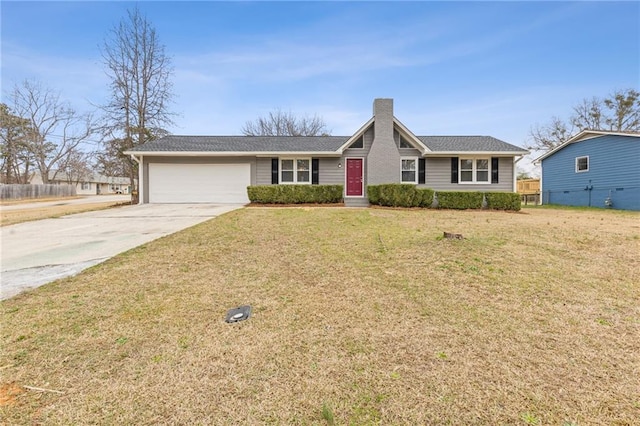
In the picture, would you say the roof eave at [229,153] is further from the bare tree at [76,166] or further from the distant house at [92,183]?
the distant house at [92,183]

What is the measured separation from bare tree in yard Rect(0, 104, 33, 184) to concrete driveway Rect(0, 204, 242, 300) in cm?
3347

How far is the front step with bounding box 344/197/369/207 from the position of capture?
48.0 feet

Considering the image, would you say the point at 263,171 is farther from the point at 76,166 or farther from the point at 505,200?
the point at 76,166

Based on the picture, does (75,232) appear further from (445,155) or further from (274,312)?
(445,155)

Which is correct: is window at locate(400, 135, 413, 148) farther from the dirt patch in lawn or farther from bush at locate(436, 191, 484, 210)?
the dirt patch in lawn

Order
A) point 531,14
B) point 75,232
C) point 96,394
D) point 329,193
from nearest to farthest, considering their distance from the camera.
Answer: point 96,394 → point 75,232 → point 531,14 → point 329,193

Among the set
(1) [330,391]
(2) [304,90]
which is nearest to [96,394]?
(1) [330,391]

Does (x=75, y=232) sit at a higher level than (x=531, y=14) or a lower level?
lower

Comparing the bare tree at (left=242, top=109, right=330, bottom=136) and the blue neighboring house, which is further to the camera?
the bare tree at (left=242, top=109, right=330, bottom=136)

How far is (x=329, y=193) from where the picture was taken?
13695mm

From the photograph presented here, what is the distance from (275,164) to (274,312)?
494 inches

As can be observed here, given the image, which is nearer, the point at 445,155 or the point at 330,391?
the point at 330,391

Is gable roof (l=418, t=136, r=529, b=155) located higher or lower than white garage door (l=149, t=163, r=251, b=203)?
higher

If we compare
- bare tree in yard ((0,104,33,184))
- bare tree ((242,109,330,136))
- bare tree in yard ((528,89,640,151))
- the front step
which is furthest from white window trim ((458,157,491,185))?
bare tree in yard ((0,104,33,184))
